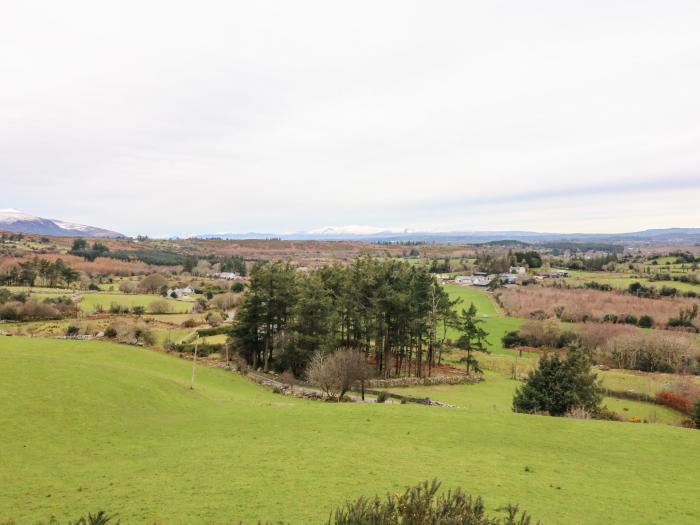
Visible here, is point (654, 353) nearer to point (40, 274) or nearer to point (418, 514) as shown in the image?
point (418, 514)

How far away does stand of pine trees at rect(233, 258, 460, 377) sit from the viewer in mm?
41688

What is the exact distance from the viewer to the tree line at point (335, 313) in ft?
137

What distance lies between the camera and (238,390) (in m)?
33.6

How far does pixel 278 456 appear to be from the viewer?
51.9ft

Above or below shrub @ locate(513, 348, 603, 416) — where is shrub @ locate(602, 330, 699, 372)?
below

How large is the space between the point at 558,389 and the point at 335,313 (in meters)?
21.3

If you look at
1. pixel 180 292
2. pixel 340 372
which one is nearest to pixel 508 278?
pixel 180 292

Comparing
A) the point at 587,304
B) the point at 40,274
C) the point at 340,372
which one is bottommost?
the point at 587,304

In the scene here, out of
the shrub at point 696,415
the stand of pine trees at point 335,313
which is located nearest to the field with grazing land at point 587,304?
the stand of pine trees at point 335,313

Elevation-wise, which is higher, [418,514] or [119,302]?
[418,514]

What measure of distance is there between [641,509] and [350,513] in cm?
980

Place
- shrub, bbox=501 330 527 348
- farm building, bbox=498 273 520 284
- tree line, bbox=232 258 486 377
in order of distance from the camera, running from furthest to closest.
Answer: farm building, bbox=498 273 520 284
shrub, bbox=501 330 527 348
tree line, bbox=232 258 486 377

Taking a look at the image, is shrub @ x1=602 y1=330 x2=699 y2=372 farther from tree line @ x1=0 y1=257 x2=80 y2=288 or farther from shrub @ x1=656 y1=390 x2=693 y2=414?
tree line @ x1=0 y1=257 x2=80 y2=288

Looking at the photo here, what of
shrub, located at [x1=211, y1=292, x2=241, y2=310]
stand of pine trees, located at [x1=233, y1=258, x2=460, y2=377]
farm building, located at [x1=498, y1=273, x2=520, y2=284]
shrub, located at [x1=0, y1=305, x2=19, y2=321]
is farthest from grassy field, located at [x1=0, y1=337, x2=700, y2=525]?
farm building, located at [x1=498, y1=273, x2=520, y2=284]
